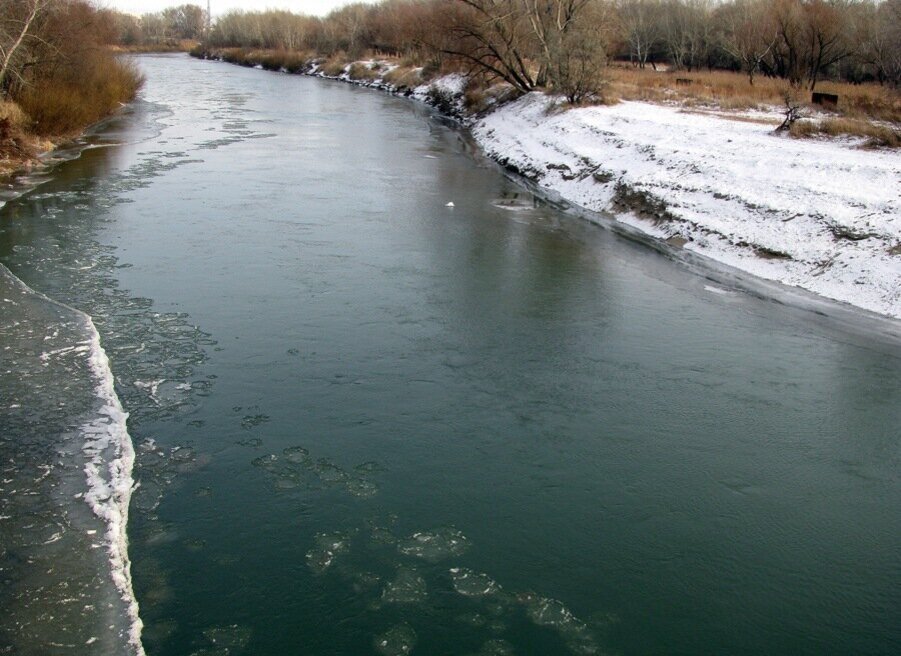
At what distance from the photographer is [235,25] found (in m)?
91.9

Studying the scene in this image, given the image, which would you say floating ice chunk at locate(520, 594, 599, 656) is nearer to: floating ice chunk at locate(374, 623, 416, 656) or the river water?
the river water

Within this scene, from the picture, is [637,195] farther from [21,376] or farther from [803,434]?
[21,376]

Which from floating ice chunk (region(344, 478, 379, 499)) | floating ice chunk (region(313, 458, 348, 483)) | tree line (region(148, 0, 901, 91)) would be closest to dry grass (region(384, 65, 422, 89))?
tree line (region(148, 0, 901, 91))

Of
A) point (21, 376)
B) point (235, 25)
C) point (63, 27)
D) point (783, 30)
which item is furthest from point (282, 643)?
point (235, 25)

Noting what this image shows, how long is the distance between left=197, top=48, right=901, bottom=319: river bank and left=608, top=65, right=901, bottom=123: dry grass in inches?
67.1

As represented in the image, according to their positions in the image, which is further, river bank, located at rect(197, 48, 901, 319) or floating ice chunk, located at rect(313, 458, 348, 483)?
river bank, located at rect(197, 48, 901, 319)

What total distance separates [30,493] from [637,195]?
13.3 meters

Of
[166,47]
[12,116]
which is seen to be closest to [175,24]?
[166,47]

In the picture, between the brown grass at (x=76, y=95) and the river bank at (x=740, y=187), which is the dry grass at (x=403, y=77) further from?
the river bank at (x=740, y=187)

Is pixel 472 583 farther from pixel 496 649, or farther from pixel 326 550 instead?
pixel 326 550

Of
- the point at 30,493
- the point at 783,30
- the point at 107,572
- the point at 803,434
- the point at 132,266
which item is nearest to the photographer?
the point at 107,572

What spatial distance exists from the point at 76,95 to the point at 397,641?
25.0 metres

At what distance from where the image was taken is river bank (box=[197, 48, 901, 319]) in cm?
1198

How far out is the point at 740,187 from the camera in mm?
14922
